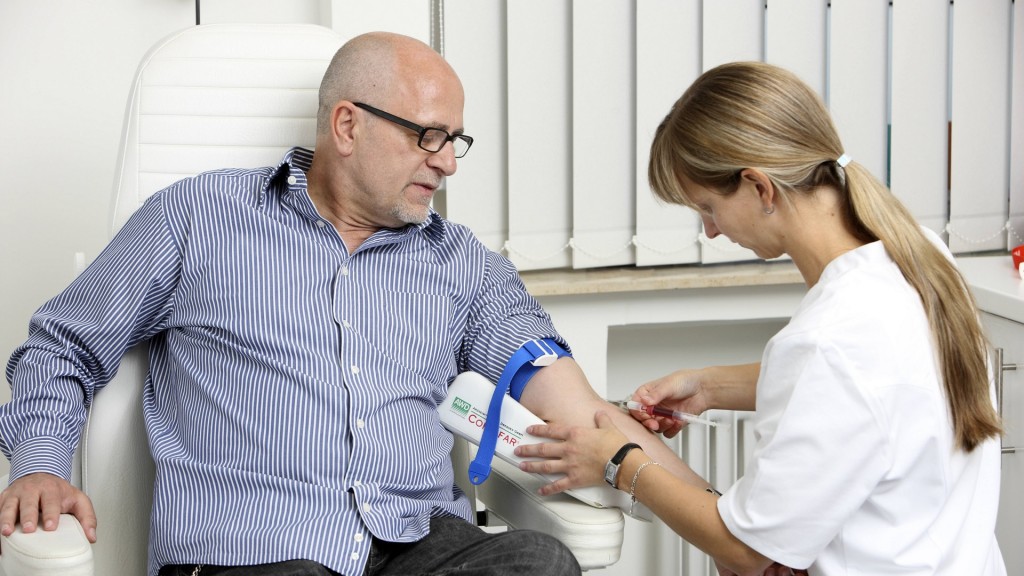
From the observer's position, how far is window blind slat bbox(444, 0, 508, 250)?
207 cm

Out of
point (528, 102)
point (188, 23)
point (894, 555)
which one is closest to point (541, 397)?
point (894, 555)

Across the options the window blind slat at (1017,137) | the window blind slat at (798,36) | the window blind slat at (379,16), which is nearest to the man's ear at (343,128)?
the window blind slat at (379,16)

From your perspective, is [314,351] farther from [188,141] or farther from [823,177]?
[823,177]

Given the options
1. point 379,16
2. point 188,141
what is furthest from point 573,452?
point 379,16

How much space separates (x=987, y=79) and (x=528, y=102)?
3.24 feet

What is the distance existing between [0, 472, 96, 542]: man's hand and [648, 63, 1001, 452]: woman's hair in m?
0.85

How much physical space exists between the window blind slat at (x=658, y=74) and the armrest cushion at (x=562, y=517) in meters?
0.77

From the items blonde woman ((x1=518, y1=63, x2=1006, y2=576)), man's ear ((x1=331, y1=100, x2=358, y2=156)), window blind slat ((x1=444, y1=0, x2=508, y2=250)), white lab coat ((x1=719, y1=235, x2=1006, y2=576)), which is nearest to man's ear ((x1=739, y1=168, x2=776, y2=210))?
blonde woman ((x1=518, y1=63, x2=1006, y2=576))

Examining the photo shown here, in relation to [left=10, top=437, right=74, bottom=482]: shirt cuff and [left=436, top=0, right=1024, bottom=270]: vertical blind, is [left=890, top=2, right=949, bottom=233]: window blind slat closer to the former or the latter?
[left=436, top=0, right=1024, bottom=270]: vertical blind

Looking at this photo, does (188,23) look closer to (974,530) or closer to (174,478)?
(174,478)

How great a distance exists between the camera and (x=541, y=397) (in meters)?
1.54

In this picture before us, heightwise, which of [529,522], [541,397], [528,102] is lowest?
[529,522]

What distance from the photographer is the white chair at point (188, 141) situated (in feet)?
4.84

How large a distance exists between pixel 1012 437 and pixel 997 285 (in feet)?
0.88
